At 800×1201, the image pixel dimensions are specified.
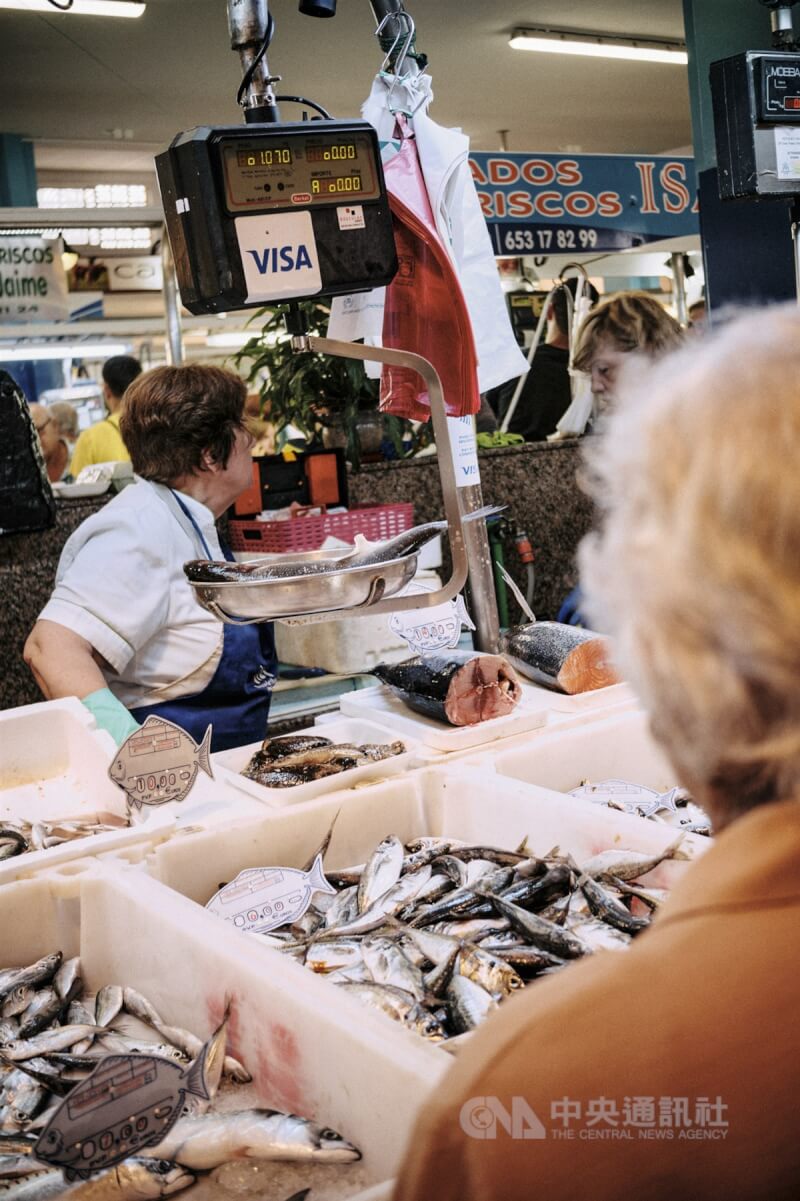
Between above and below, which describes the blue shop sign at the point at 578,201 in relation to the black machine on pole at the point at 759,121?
above

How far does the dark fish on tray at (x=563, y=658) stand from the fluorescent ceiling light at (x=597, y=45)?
821 cm

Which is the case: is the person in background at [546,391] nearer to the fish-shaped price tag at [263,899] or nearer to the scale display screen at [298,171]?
the scale display screen at [298,171]

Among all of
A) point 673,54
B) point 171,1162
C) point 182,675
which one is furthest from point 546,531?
point 673,54

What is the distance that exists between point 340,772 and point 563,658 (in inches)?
27.4

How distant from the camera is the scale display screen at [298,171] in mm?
1859

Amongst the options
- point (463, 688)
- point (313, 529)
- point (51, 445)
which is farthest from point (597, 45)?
point (463, 688)

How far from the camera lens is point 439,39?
9.56m

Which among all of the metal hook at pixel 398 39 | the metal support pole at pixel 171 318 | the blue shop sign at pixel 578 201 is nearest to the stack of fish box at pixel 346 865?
the metal hook at pixel 398 39

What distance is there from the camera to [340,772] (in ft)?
7.11

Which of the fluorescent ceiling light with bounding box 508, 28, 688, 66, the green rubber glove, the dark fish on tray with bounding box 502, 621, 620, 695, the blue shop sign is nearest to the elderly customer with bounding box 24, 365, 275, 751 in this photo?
the green rubber glove

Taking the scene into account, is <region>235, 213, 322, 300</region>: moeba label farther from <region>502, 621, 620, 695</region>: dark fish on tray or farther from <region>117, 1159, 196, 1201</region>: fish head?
<region>117, 1159, 196, 1201</region>: fish head

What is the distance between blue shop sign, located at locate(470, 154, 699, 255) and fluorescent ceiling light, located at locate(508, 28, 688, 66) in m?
2.87

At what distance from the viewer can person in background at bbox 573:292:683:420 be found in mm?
4652
